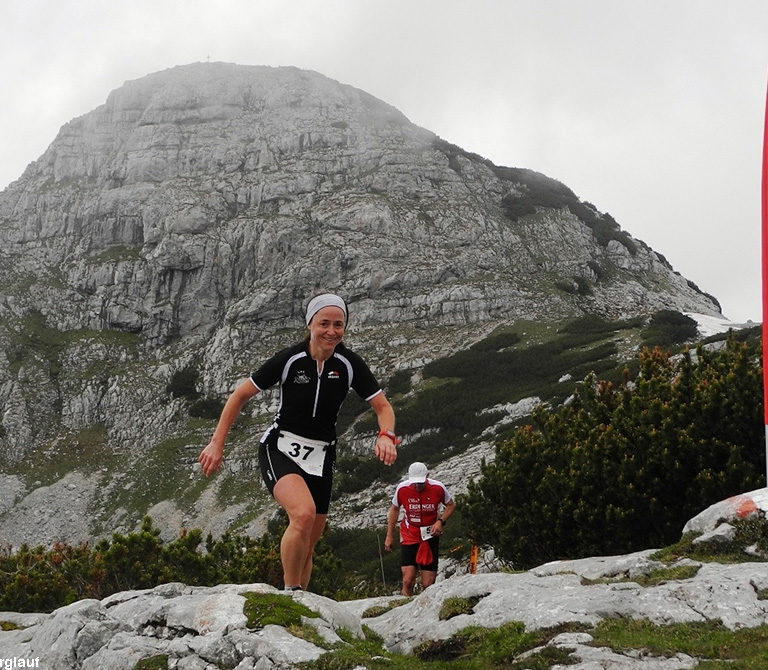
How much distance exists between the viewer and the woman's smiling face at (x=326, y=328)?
4941 millimetres

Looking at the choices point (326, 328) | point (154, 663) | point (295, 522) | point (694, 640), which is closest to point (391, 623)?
point (295, 522)

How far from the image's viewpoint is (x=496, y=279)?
66.6 meters

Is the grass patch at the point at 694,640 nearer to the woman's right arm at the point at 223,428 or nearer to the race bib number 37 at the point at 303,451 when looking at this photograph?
the race bib number 37 at the point at 303,451

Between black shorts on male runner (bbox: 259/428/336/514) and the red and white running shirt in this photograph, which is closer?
black shorts on male runner (bbox: 259/428/336/514)

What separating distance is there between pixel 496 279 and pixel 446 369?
19.4 meters

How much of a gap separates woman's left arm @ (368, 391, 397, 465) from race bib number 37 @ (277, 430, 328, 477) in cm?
49

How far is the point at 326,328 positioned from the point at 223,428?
1.20 m

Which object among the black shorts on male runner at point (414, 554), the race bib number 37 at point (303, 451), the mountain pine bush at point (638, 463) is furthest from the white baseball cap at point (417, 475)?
the mountain pine bush at point (638, 463)

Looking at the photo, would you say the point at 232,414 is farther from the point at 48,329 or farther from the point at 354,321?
the point at 48,329

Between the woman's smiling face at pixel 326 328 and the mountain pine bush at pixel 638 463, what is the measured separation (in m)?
7.33

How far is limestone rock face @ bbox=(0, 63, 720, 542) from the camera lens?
195 feet

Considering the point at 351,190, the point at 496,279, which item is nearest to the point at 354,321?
the point at 496,279

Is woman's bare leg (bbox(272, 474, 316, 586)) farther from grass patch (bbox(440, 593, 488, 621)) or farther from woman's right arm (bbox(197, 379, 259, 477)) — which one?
grass patch (bbox(440, 593, 488, 621))

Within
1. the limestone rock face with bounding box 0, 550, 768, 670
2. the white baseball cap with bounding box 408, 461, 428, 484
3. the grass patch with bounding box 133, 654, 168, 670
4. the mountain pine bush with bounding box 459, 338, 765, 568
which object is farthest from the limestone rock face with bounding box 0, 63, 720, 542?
the grass patch with bounding box 133, 654, 168, 670
